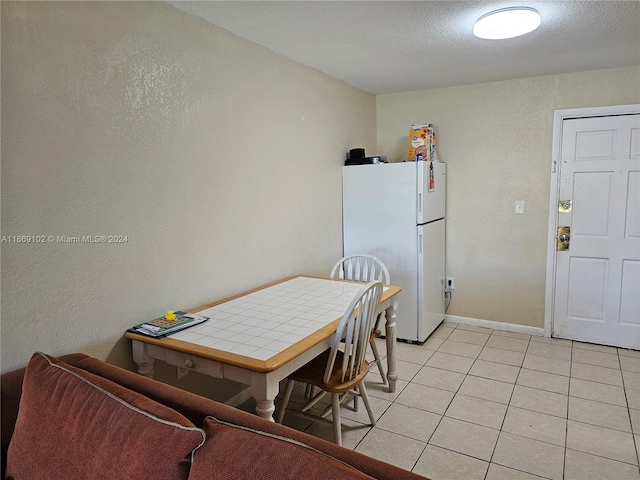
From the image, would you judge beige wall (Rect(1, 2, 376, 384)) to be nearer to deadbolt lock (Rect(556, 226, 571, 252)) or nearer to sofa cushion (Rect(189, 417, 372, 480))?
sofa cushion (Rect(189, 417, 372, 480))

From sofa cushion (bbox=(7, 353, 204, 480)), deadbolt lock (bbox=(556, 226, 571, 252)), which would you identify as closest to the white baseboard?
deadbolt lock (bbox=(556, 226, 571, 252))

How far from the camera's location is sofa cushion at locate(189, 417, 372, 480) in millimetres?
829

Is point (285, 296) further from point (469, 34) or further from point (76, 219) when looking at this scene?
point (469, 34)

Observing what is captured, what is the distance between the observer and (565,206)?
3477 mm

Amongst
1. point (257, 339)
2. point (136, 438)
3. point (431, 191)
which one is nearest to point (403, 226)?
point (431, 191)

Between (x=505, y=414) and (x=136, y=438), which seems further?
(x=505, y=414)

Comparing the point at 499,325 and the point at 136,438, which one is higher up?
the point at 136,438

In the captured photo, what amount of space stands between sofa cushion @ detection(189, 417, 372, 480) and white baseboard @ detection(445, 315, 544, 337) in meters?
3.36

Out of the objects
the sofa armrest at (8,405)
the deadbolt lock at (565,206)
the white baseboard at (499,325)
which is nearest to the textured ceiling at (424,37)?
the deadbolt lock at (565,206)

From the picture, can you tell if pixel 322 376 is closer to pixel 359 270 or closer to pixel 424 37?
pixel 359 270

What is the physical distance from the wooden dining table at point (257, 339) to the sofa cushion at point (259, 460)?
590mm

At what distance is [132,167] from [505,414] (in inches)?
95.2

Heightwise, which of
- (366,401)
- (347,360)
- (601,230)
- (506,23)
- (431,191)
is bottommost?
(366,401)

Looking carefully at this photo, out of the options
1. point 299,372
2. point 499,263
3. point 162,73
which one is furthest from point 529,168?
point 162,73
